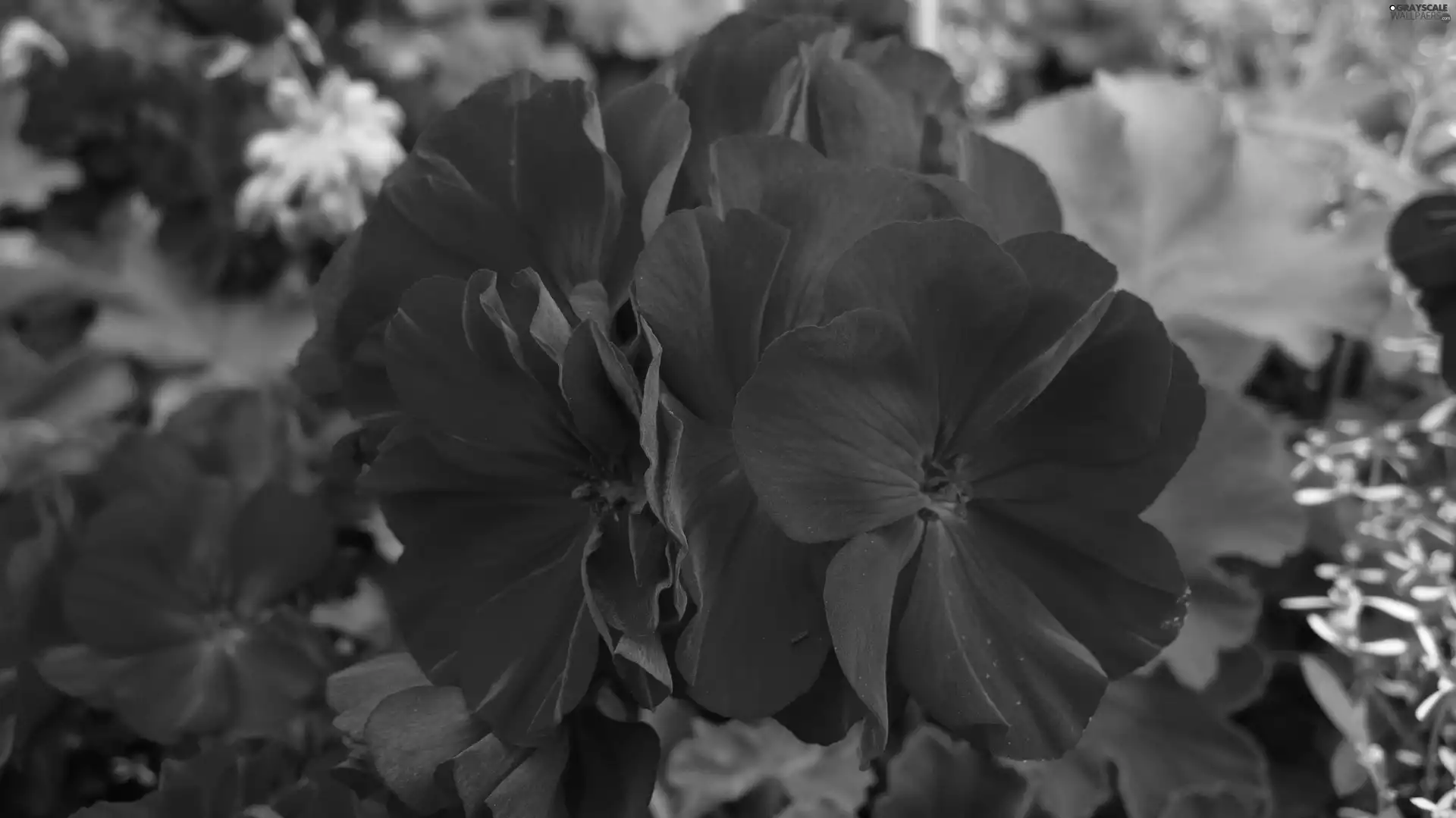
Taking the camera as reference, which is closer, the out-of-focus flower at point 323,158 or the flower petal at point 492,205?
the flower petal at point 492,205

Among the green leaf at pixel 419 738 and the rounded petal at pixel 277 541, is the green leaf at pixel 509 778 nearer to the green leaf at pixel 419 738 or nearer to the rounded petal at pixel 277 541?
the green leaf at pixel 419 738

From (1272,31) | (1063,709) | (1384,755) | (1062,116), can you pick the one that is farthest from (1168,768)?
(1272,31)

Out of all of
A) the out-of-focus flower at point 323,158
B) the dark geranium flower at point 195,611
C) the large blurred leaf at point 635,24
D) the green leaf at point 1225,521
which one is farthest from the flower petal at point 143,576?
the large blurred leaf at point 635,24

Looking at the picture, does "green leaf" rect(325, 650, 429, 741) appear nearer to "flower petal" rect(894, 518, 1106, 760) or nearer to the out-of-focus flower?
"flower petal" rect(894, 518, 1106, 760)

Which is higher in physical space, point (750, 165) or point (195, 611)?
point (750, 165)

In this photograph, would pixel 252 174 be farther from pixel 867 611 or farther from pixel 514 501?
pixel 867 611

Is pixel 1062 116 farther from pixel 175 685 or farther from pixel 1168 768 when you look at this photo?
pixel 175 685

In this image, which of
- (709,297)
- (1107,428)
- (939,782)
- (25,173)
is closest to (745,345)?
(709,297)
